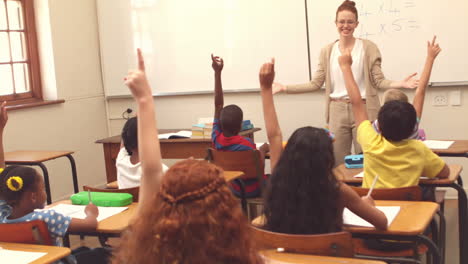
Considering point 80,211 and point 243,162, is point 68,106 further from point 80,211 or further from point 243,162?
point 80,211

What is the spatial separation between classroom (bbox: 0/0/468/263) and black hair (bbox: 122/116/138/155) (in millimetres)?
2829

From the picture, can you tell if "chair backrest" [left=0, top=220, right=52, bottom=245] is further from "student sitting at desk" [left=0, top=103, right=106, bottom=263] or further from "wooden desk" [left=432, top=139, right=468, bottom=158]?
"wooden desk" [left=432, top=139, right=468, bottom=158]

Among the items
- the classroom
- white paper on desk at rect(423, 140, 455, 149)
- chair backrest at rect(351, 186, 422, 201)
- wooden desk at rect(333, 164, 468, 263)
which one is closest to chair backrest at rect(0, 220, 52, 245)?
chair backrest at rect(351, 186, 422, 201)

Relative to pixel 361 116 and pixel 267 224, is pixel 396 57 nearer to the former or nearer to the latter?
pixel 361 116

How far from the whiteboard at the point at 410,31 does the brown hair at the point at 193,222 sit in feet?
14.6

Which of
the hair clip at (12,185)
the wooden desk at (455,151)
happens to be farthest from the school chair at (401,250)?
the hair clip at (12,185)

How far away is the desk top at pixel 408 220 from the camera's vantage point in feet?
7.22

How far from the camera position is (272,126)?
8.72 feet

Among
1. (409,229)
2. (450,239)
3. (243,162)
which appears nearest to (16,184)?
(409,229)

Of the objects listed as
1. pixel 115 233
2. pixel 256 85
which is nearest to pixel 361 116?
pixel 115 233

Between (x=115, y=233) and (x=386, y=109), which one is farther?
(x=386, y=109)

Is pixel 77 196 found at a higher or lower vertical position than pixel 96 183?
higher

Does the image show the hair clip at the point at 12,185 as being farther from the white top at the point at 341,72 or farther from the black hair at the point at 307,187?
the white top at the point at 341,72

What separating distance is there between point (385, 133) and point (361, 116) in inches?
13.0
